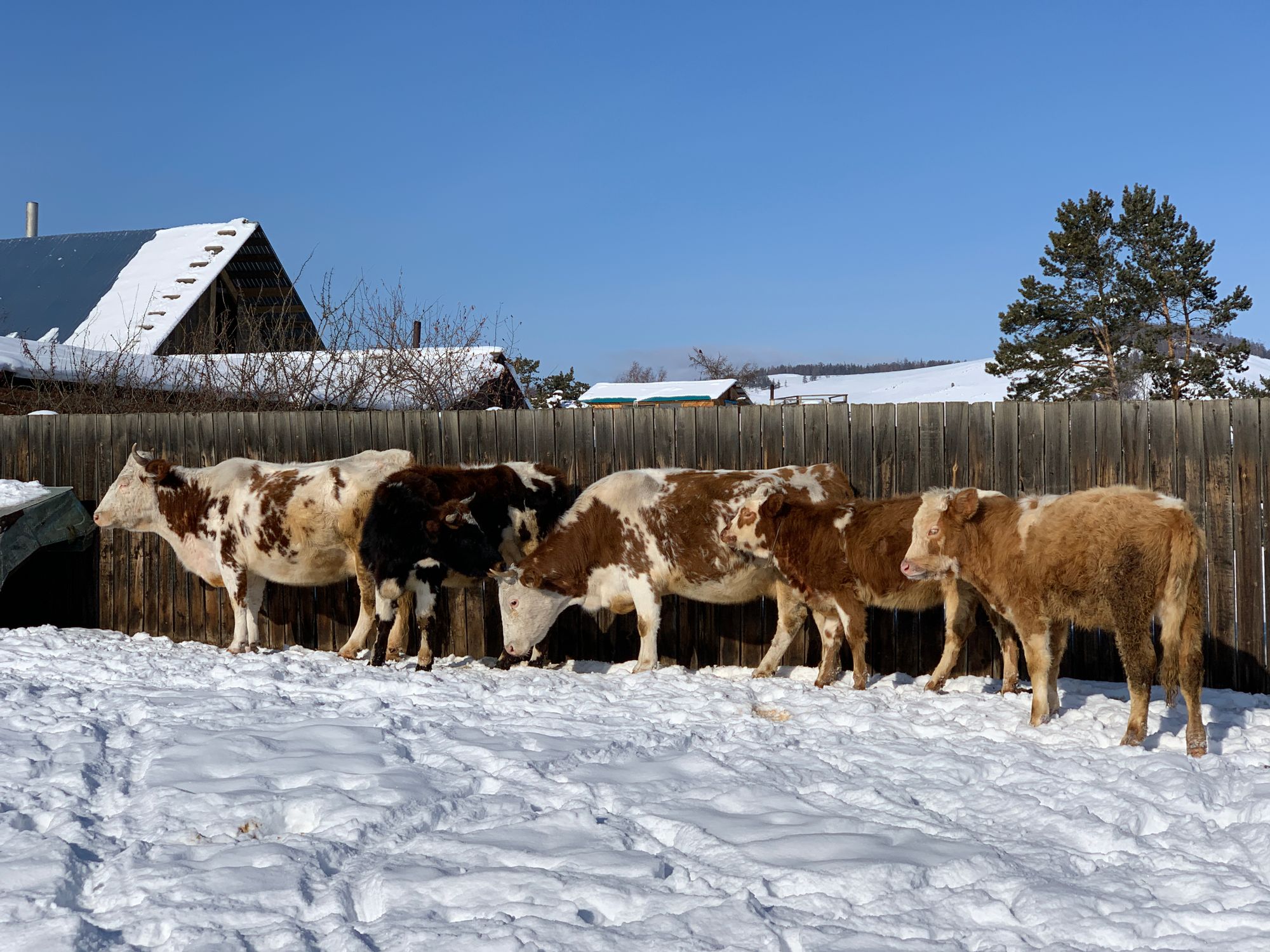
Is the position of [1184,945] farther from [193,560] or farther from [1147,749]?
[193,560]

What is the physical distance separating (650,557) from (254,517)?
379 centimetres

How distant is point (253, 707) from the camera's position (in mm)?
6965

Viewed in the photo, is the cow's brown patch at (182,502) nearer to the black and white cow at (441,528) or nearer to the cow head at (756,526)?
the black and white cow at (441,528)

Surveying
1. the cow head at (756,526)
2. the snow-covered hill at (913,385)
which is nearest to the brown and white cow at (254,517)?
the cow head at (756,526)

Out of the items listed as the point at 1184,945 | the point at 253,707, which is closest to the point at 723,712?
the point at 253,707

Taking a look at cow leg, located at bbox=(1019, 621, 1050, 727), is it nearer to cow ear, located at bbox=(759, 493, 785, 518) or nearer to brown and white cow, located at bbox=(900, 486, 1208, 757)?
brown and white cow, located at bbox=(900, 486, 1208, 757)

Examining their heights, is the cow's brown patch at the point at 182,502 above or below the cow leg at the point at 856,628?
above

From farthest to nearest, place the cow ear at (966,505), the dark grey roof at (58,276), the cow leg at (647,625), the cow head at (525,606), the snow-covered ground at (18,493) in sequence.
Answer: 1. the dark grey roof at (58,276)
2. the snow-covered ground at (18,493)
3. the cow head at (525,606)
4. the cow leg at (647,625)
5. the cow ear at (966,505)

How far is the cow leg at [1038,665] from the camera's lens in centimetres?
690

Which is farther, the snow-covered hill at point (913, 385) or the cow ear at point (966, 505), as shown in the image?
the snow-covered hill at point (913, 385)

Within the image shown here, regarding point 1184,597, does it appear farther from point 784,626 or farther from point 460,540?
point 460,540

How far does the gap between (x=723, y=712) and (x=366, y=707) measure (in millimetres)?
2338

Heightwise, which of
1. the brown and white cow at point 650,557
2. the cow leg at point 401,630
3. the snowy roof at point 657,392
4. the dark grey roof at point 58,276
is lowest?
the cow leg at point 401,630

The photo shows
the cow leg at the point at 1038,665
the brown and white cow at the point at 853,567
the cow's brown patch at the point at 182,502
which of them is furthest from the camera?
the cow's brown patch at the point at 182,502
